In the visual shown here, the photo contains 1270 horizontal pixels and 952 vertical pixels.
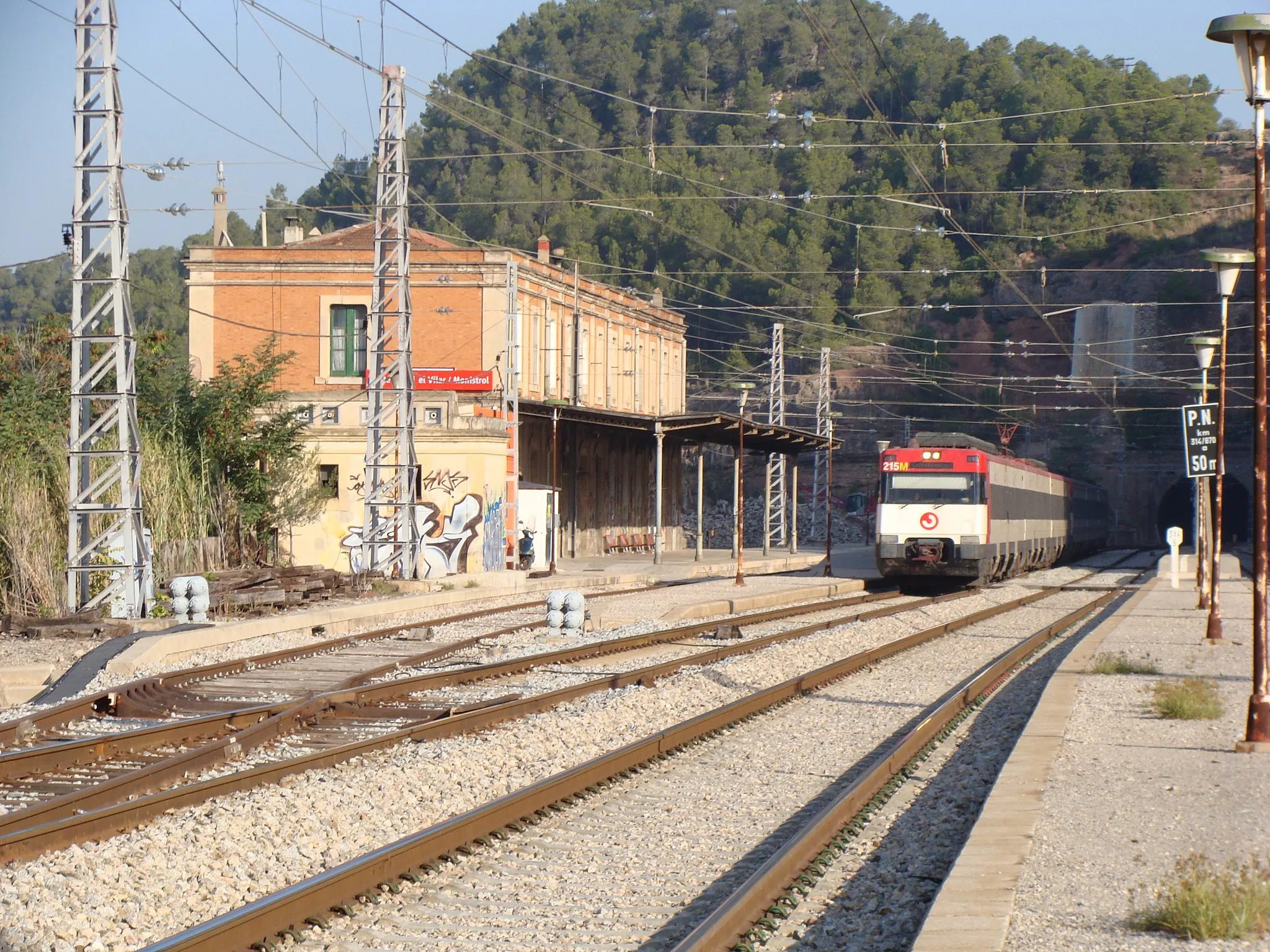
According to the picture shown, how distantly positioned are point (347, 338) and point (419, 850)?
4387 centimetres

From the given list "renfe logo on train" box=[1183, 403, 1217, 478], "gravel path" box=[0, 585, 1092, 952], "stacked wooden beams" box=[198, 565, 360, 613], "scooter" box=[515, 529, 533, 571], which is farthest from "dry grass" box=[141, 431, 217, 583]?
"renfe logo on train" box=[1183, 403, 1217, 478]

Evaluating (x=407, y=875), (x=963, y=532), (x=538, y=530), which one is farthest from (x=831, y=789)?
(x=538, y=530)

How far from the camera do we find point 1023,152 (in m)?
116

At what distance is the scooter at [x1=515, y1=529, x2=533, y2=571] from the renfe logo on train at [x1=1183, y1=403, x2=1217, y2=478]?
16.8 meters

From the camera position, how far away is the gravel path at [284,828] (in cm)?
618

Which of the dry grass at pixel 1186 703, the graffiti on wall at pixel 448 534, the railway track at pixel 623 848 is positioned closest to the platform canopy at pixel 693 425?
the graffiti on wall at pixel 448 534

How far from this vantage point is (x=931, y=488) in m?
34.9

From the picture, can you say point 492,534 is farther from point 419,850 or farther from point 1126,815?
point 419,850

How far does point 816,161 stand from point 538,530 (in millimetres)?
84633

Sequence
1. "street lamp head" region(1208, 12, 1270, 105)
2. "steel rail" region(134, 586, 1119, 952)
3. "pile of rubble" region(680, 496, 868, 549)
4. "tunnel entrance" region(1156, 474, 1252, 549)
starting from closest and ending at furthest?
"steel rail" region(134, 586, 1119, 952)
"street lamp head" region(1208, 12, 1270, 105)
"pile of rubble" region(680, 496, 868, 549)
"tunnel entrance" region(1156, 474, 1252, 549)

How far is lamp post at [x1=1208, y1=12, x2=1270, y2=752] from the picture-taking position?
10688 millimetres

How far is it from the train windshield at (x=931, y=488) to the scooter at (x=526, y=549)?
9.48m

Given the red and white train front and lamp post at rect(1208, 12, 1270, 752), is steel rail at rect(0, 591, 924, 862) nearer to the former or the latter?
lamp post at rect(1208, 12, 1270, 752)

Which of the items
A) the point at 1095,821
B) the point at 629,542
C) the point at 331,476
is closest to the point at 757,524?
the point at 629,542
